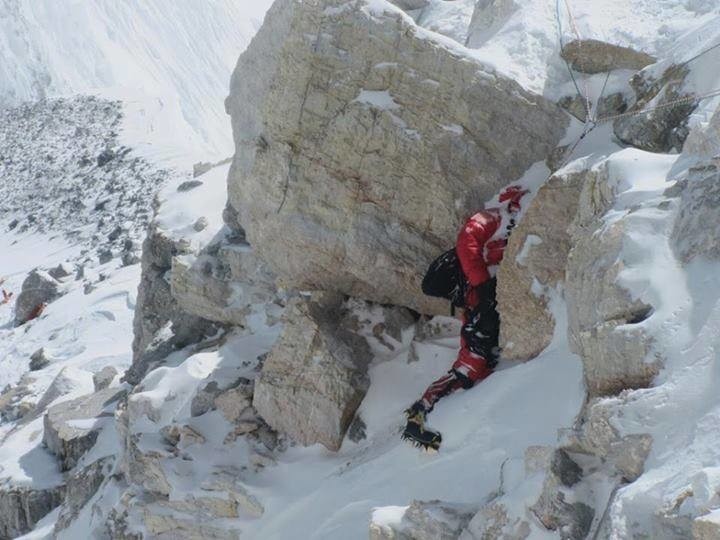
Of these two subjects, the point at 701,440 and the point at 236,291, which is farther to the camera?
the point at 236,291

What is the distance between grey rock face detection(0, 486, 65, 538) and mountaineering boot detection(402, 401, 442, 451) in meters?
7.19

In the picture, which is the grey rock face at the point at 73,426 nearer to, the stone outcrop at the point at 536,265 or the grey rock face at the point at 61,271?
the stone outcrop at the point at 536,265

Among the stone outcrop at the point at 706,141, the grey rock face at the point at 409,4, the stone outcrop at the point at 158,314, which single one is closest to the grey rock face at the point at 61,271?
the stone outcrop at the point at 158,314

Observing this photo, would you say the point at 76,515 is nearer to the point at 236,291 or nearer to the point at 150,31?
the point at 236,291

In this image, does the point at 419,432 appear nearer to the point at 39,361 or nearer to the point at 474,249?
the point at 474,249

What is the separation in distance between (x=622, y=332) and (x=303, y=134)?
5.18 m

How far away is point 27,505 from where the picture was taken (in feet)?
42.5

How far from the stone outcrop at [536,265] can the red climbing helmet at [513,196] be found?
72 centimetres

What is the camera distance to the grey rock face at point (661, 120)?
794 cm

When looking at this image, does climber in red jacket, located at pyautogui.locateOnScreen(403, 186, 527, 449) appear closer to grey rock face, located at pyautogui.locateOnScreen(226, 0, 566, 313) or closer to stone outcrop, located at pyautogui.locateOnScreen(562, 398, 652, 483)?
grey rock face, located at pyautogui.locateOnScreen(226, 0, 566, 313)

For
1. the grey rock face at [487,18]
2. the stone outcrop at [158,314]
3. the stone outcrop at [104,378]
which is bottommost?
the stone outcrop at [104,378]

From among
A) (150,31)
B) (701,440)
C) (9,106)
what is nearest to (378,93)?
(701,440)

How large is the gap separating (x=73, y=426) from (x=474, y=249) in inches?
322

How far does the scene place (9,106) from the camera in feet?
150
